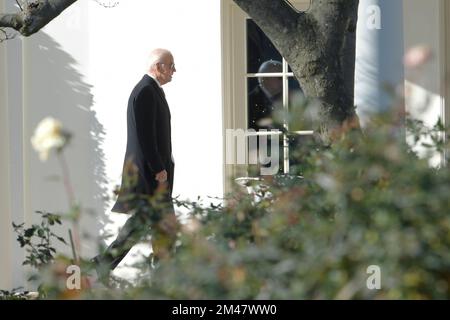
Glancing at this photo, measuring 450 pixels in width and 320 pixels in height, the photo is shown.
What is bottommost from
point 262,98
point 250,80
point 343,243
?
point 343,243

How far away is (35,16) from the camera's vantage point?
5.77m

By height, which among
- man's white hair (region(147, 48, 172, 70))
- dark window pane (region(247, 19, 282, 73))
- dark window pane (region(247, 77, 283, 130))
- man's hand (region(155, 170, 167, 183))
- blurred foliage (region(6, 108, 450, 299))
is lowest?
blurred foliage (region(6, 108, 450, 299))

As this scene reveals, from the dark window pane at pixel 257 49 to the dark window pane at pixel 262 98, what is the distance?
4.8 inches

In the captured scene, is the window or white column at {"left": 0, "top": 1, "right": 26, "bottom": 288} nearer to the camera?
white column at {"left": 0, "top": 1, "right": 26, "bottom": 288}

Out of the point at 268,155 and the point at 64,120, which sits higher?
the point at 64,120

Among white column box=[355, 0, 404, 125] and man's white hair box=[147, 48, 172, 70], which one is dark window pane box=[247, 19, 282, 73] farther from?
man's white hair box=[147, 48, 172, 70]

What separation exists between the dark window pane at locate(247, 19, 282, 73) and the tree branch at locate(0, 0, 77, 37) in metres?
3.52

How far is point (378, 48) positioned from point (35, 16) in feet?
11.9

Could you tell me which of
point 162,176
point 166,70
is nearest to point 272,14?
point 162,176

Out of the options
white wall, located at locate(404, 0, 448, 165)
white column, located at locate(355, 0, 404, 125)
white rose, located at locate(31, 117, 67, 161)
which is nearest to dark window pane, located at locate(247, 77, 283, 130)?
white column, located at locate(355, 0, 404, 125)

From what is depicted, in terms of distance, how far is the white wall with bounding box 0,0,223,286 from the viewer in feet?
29.4

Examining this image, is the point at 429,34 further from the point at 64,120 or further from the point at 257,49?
the point at 64,120

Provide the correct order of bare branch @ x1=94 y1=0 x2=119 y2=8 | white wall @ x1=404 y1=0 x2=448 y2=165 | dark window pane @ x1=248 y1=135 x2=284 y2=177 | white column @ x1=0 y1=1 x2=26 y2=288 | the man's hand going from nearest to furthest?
the man's hand → white wall @ x1=404 y1=0 x2=448 y2=165 → white column @ x1=0 y1=1 x2=26 y2=288 → bare branch @ x1=94 y1=0 x2=119 y2=8 → dark window pane @ x1=248 y1=135 x2=284 y2=177

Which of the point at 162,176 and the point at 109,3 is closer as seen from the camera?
the point at 162,176
